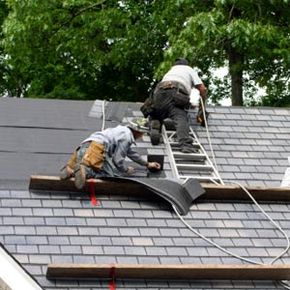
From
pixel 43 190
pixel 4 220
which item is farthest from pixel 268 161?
pixel 4 220

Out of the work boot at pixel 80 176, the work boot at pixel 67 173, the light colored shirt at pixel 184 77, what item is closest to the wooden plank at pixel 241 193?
the work boot at pixel 80 176

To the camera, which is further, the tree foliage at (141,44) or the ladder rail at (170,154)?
the tree foliage at (141,44)

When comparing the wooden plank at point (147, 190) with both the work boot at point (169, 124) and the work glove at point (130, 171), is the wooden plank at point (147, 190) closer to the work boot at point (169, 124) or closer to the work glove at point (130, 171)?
the work glove at point (130, 171)

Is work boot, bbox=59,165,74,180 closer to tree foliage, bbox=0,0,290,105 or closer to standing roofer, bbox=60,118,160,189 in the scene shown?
standing roofer, bbox=60,118,160,189

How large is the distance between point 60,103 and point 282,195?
10.7 ft

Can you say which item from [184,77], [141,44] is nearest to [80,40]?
[141,44]

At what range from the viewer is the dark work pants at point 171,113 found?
29.7ft

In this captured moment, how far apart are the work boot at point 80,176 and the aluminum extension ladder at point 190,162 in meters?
1.13

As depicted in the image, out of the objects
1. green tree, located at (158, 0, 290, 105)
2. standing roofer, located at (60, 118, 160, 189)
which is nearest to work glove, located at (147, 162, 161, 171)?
standing roofer, located at (60, 118, 160, 189)

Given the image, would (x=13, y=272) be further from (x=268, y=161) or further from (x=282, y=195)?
(x=268, y=161)

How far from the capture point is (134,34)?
17.8 m

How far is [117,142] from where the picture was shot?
8.07 metres

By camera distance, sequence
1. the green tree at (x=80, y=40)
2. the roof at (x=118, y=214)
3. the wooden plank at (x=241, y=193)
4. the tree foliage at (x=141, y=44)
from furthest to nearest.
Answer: the green tree at (x=80, y=40)
the tree foliage at (x=141, y=44)
the wooden plank at (x=241, y=193)
the roof at (x=118, y=214)

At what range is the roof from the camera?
686 centimetres
